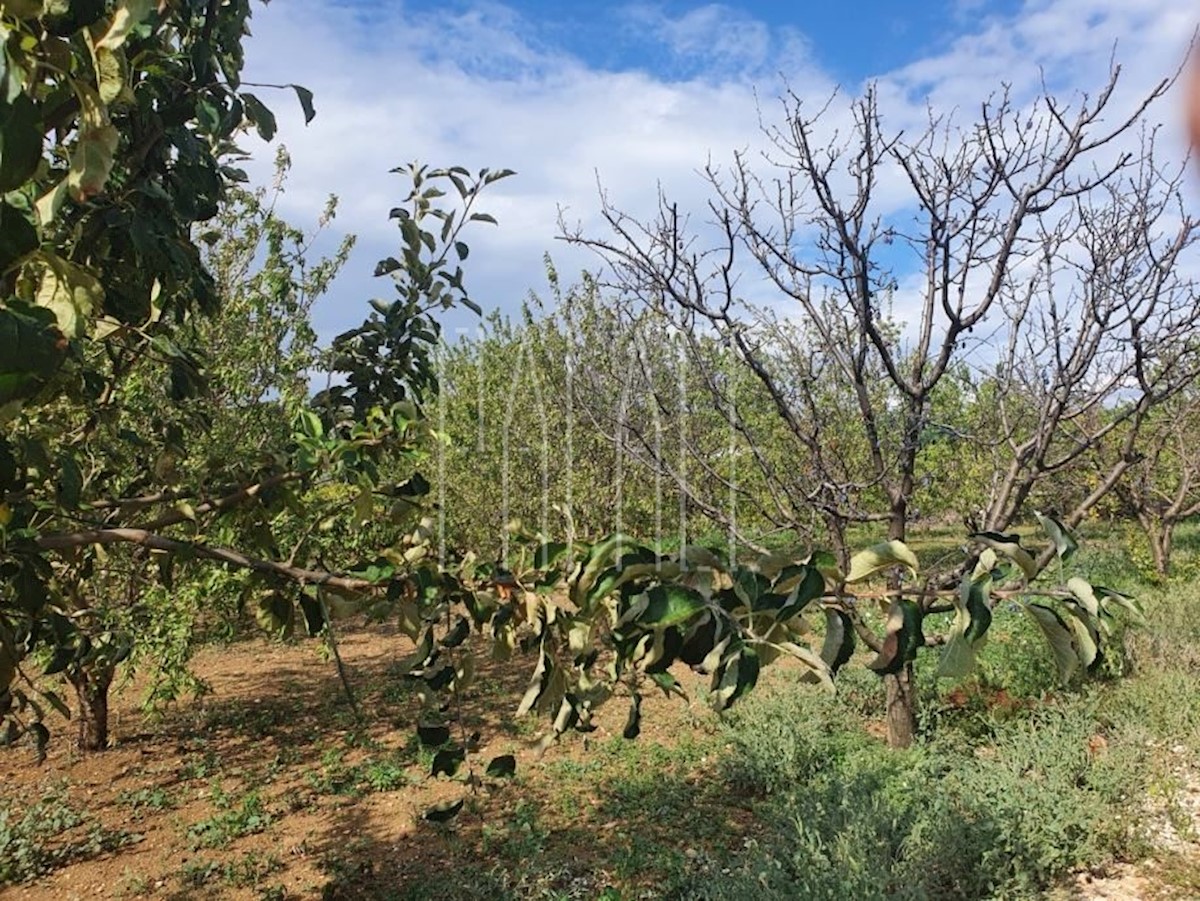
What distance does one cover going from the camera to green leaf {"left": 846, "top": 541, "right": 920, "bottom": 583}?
37.2 inches

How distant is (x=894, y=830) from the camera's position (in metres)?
3.53

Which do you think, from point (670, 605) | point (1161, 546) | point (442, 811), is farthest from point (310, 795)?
point (1161, 546)

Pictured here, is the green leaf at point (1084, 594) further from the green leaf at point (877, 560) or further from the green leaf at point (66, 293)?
the green leaf at point (66, 293)

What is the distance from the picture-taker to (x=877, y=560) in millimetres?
974

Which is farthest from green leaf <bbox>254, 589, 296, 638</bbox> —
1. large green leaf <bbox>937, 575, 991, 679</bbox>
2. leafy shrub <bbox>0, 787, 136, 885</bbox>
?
leafy shrub <bbox>0, 787, 136, 885</bbox>

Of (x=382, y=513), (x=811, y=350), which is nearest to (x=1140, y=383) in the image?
(x=811, y=350)

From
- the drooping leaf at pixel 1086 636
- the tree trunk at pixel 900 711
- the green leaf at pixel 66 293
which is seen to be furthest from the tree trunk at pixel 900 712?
the green leaf at pixel 66 293

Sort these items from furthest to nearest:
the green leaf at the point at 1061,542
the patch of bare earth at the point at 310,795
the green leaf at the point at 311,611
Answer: the patch of bare earth at the point at 310,795 < the green leaf at the point at 311,611 < the green leaf at the point at 1061,542

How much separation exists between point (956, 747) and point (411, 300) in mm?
4185

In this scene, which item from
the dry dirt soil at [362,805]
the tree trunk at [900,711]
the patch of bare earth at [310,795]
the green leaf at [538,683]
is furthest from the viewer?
the tree trunk at [900,711]

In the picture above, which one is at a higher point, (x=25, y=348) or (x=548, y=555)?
(x=25, y=348)

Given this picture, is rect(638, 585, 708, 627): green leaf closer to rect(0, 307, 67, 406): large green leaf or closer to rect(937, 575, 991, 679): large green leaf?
rect(937, 575, 991, 679): large green leaf

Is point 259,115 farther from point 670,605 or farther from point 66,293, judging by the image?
point 670,605

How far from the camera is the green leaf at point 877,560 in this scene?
94cm
